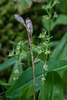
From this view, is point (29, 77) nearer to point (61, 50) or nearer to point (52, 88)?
point (52, 88)

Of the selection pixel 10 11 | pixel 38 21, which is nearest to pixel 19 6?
pixel 10 11

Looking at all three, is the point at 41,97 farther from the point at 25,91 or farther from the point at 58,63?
the point at 58,63

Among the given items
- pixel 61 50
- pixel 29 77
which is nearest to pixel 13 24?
pixel 61 50

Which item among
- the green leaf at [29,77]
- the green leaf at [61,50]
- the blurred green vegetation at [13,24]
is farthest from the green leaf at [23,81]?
the blurred green vegetation at [13,24]

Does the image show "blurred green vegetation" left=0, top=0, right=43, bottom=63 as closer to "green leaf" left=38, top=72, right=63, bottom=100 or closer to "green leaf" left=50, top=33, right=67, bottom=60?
"green leaf" left=50, top=33, right=67, bottom=60

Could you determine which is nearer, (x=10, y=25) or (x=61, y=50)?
(x=61, y=50)

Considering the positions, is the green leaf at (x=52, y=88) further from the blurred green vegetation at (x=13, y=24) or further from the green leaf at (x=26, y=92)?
the blurred green vegetation at (x=13, y=24)
